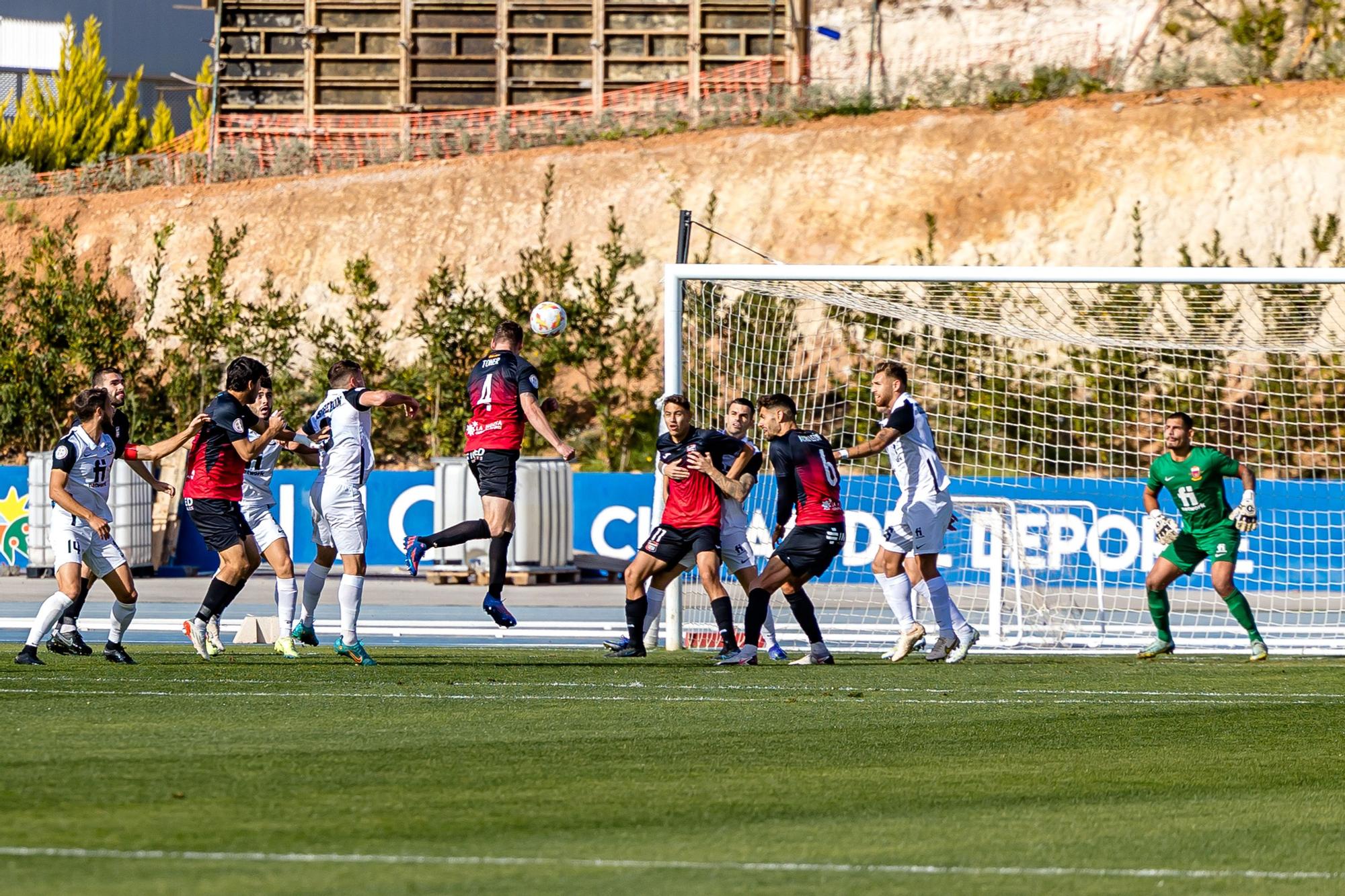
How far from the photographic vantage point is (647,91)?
44844mm

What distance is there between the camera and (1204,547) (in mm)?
13891

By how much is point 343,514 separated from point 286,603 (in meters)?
0.78

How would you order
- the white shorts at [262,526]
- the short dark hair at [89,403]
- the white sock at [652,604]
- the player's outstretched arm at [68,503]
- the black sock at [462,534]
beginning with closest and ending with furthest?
the player's outstretched arm at [68,503]
the short dark hair at [89,403]
the black sock at [462,534]
the white shorts at [262,526]
the white sock at [652,604]

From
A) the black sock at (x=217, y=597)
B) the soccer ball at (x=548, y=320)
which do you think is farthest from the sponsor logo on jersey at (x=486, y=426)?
the black sock at (x=217, y=597)

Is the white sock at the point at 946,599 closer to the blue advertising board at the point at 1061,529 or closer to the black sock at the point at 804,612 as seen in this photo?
the black sock at the point at 804,612

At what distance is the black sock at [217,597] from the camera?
11.1 meters

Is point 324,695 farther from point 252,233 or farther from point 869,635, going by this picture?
A: point 252,233

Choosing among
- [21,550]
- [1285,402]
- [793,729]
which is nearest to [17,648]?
[793,729]

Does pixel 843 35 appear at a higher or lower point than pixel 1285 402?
higher

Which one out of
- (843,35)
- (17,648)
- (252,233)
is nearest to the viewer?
(17,648)

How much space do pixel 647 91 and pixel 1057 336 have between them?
99.2 feet

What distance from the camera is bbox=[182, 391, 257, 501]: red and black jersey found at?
36.3 feet

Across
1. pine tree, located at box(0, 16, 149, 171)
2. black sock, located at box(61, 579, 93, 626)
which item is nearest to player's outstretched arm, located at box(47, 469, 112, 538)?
black sock, located at box(61, 579, 93, 626)

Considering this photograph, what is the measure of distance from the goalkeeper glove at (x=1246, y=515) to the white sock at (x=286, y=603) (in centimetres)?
712
